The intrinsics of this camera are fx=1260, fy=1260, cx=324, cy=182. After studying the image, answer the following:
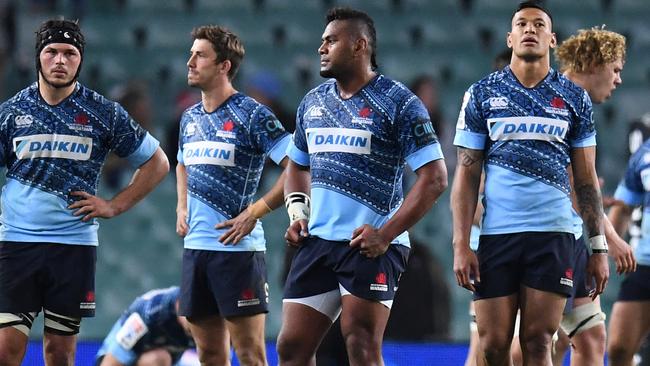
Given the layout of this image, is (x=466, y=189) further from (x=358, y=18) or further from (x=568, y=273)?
(x=358, y=18)

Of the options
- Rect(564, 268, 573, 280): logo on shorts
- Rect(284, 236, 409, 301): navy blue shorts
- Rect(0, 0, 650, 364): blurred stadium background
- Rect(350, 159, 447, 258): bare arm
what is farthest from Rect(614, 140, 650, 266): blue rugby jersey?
Rect(0, 0, 650, 364): blurred stadium background

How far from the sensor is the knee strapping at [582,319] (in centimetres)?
730

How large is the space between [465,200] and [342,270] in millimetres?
735

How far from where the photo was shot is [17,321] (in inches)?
263

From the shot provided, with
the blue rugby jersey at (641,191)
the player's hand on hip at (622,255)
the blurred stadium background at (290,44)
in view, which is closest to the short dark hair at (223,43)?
the player's hand on hip at (622,255)

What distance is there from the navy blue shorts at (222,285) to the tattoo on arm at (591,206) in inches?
76.4

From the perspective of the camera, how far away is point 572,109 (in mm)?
6238

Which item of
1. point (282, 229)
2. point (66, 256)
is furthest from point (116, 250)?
point (66, 256)

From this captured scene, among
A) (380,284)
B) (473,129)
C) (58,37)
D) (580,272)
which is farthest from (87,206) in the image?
(580,272)

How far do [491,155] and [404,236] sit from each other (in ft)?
1.95

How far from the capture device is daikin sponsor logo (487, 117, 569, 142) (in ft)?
20.3

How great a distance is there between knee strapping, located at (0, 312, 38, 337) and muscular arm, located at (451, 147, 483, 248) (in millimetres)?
2317

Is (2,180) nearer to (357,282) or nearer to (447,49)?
(447,49)

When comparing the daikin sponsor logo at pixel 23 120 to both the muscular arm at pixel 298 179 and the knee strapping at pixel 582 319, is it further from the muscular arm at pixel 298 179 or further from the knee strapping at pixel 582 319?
the knee strapping at pixel 582 319
